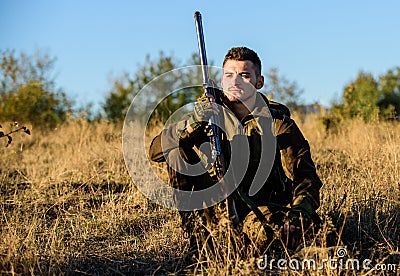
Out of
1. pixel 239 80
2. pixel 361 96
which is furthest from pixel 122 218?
pixel 361 96

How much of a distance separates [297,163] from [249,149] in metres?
0.41

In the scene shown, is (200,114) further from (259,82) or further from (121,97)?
(121,97)

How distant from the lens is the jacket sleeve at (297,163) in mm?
3857

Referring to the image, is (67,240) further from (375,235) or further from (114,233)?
(375,235)

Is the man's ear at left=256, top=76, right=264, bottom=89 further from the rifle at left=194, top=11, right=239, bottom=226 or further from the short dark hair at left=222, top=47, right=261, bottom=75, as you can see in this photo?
the rifle at left=194, top=11, right=239, bottom=226

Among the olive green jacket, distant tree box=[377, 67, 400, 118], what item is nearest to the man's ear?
the olive green jacket

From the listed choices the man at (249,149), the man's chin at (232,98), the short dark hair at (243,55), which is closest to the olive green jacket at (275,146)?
the man at (249,149)

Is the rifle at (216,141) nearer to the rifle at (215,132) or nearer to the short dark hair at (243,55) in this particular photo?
the rifle at (215,132)

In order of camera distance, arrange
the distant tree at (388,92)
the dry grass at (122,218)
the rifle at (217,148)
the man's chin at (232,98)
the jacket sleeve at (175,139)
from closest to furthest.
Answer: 1. the dry grass at (122,218)
2. the rifle at (217,148)
3. the jacket sleeve at (175,139)
4. the man's chin at (232,98)
5. the distant tree at (388,92)

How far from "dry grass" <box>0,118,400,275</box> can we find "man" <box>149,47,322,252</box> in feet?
0.96

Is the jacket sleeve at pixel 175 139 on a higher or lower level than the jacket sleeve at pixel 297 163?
higher

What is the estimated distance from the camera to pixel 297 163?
155 inches

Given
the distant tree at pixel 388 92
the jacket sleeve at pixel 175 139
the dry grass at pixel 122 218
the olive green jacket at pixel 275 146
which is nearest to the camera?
the dry grass at pixel 122 218

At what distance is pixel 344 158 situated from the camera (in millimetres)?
6926
